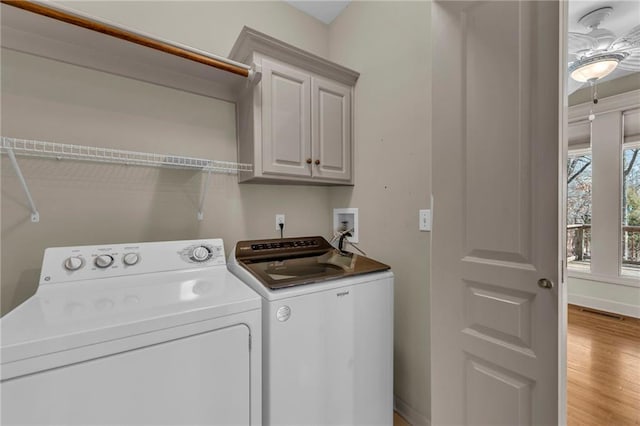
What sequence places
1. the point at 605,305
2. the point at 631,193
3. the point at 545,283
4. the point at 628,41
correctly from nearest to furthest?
1. the point at 545,283
2. the point at 628,41
3. the point at 631,193
4. the point at 605,305

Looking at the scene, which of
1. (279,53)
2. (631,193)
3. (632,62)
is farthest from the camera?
(631,193)

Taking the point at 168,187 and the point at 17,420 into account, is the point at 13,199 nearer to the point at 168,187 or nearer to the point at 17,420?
the point at 168,187

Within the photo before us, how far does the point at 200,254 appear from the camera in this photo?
139cm

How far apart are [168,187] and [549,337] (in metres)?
1.93

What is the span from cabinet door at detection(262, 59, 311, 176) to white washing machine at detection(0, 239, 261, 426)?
77cm

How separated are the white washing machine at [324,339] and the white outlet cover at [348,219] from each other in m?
0.42

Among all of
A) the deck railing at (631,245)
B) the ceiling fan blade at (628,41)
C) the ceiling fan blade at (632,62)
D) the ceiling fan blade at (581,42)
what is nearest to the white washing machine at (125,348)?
the ceiling fan blade at (581,42)

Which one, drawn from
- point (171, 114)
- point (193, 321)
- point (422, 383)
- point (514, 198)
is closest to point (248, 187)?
point (171, 114)

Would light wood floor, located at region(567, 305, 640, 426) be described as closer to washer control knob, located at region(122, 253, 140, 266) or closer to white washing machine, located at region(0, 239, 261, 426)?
white washing machine, located at region(0, 239, 261, 426)

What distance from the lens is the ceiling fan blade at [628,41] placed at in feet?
6.88

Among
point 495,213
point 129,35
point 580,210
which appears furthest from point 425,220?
point 580,210

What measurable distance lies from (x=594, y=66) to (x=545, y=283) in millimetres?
2560

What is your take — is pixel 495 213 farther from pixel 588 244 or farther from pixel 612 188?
pixel 588 244

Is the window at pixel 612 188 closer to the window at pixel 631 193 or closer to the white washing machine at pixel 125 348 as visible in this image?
the window at pixel 631 193
